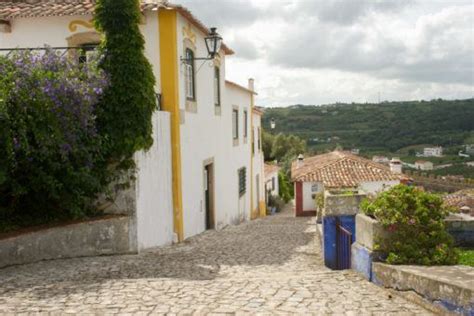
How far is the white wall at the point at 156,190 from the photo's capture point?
1002 cm

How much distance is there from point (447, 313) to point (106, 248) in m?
6.19

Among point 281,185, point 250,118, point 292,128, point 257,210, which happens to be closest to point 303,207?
point 257,210

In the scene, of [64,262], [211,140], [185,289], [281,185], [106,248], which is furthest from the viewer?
[281,185]

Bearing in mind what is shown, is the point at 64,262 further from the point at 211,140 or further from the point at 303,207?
the point at 303,207

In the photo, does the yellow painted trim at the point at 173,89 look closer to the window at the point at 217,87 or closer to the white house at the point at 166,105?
the white house at the point at 166,105

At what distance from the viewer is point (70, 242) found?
8812mm

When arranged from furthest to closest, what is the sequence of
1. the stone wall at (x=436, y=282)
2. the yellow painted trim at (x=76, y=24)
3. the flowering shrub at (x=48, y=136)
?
1. the yellow painted trim at (x=76, y=24)
2. the flowering shrub at (x=48, y=136)
3. the stone wall at (x=436, y=282)

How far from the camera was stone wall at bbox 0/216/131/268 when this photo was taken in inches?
320

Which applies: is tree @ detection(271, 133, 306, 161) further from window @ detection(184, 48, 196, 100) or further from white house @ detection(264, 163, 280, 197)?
window @ detection(184, 48, 196, 100)

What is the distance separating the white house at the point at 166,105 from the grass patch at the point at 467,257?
18.7ft

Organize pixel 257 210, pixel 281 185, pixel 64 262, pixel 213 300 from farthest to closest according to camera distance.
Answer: pixel 281 185 → pixel 257 210 → pixel 64 262 → pixel 213 300

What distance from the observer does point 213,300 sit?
5.74 meters

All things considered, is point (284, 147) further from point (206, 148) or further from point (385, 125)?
point (206, 148)

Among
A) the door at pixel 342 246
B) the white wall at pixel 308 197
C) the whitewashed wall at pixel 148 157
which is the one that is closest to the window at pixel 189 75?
the whitewashed wall at pixel 148 157
